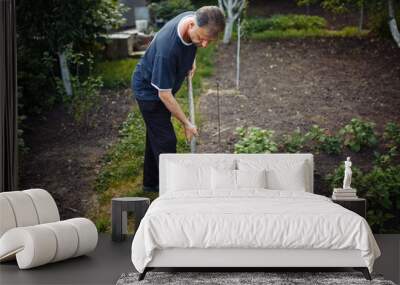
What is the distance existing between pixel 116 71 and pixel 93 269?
2586mm

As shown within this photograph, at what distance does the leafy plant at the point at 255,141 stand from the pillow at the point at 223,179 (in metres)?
0.81

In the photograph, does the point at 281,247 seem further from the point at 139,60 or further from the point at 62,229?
the point at 139,60

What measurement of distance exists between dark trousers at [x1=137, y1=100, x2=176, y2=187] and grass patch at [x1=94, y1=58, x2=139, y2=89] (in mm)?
330

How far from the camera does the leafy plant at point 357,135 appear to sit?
8258 mm

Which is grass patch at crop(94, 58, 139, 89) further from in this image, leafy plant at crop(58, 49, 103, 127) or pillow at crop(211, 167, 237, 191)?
pillow at crop(211, 167, 237, 191)

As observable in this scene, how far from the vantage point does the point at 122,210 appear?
7.64 m

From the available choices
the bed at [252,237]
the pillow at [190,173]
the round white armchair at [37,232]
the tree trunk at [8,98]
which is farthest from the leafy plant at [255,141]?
the tree trunk at [8,98]

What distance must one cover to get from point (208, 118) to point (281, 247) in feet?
8.28

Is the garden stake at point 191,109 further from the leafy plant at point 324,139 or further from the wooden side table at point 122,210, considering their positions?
the leafy plant at point 324,139

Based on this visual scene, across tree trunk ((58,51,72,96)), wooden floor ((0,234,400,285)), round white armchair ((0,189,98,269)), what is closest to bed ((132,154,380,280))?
wooden floor ((0,234,400,285))

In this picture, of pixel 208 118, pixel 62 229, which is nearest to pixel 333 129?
pixel 208 118

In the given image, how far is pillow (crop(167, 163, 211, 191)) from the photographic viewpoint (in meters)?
7.53

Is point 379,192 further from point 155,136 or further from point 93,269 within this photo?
point 93,269

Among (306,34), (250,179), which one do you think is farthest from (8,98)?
(306,34)
